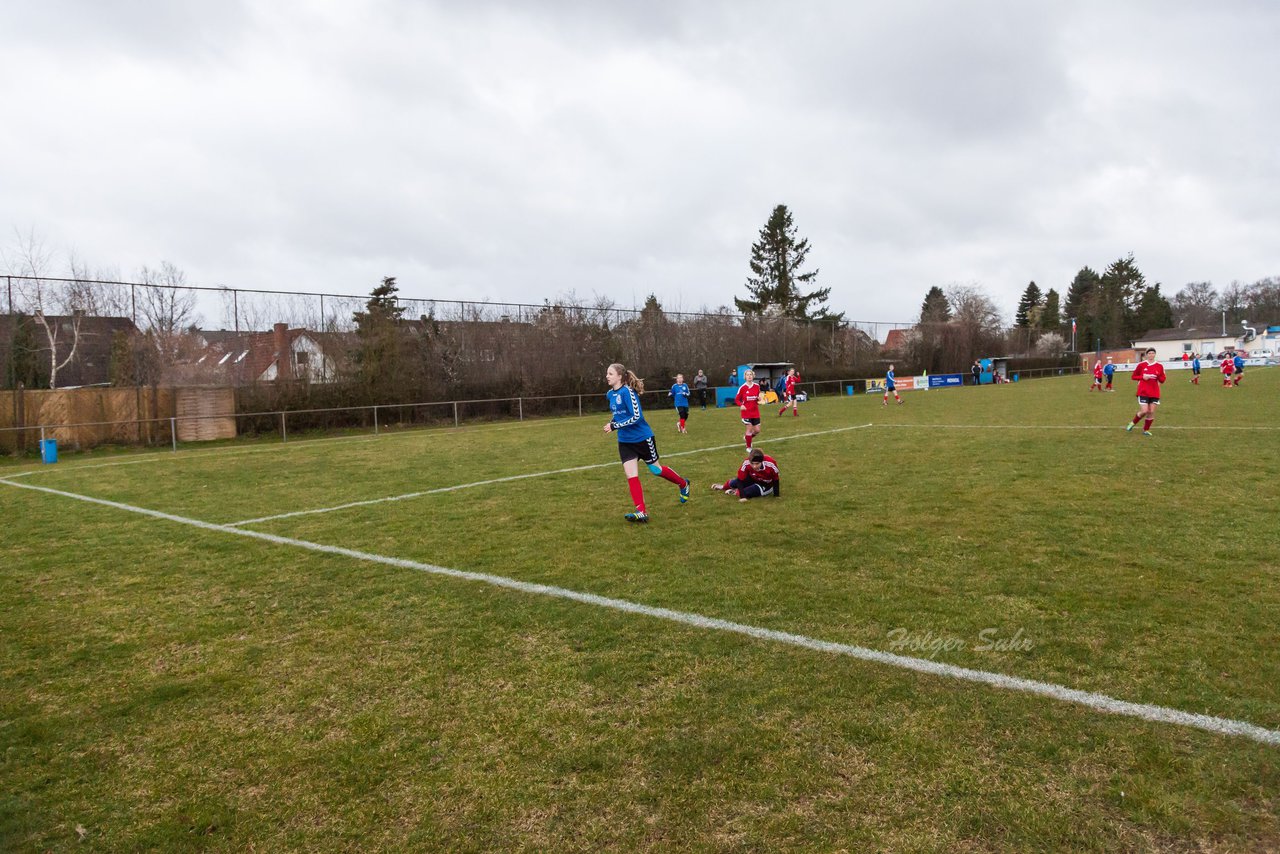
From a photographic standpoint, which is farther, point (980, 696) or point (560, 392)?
point (560, 392)

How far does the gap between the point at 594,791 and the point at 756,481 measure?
7272 mm

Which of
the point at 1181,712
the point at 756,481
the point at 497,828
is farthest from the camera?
the point at 756,481

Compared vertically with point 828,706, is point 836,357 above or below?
above

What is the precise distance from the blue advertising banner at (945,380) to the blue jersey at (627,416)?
5017 centimetres

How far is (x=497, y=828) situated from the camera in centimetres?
284

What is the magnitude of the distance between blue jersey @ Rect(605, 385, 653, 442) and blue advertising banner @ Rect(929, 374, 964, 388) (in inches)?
1975

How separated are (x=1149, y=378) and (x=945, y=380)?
137 feet

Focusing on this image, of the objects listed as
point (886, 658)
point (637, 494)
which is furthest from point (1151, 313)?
point (886, 658)

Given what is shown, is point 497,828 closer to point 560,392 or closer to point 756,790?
point 756,790

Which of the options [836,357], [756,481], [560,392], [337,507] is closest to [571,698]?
[756,481]

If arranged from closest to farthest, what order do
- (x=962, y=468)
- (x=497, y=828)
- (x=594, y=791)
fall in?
(x=497, y=828) → (x=594, y=791) → (x=962, y=468)

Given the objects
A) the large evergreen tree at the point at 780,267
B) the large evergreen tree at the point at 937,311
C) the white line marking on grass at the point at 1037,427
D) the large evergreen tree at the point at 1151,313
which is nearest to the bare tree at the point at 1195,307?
the large evergreen tree at the point at 1151,313

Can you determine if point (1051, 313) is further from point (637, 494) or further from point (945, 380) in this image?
point (637, 494)

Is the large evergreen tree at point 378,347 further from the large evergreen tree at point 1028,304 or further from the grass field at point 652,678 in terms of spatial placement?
the large evergreen tree at point 1028,304
